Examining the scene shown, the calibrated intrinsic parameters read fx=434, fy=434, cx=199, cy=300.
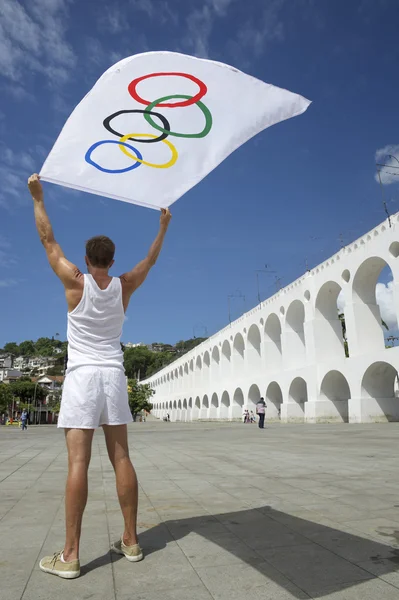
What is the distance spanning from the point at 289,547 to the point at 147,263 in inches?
83.8

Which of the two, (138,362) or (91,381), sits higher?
(138,362)

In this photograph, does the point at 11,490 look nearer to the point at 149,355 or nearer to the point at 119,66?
the point at 119,66

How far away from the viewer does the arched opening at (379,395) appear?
22312mm

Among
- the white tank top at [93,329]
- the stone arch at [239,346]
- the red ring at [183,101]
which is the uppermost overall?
the stone arch at [239,346]

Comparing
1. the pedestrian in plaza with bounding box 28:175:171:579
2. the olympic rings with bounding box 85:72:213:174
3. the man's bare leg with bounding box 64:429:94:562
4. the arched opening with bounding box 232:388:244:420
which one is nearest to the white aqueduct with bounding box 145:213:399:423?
the arched opening with bounding box 232:388:244:420

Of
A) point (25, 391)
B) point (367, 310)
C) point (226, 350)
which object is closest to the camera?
point (367, 310)

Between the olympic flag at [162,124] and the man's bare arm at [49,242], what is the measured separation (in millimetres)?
177

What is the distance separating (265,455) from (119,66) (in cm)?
723

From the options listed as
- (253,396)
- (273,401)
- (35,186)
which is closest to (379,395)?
(273,401)

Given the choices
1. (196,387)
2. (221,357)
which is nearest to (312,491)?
(221,357)

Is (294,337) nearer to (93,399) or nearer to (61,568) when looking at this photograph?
(93,399)

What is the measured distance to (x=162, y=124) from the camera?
3.29 meters

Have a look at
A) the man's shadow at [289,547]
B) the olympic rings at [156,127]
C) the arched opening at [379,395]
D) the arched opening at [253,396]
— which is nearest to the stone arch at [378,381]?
the arched opening at [379,395]

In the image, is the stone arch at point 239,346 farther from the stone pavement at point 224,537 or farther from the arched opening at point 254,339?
the stone pavement at point 224,537
